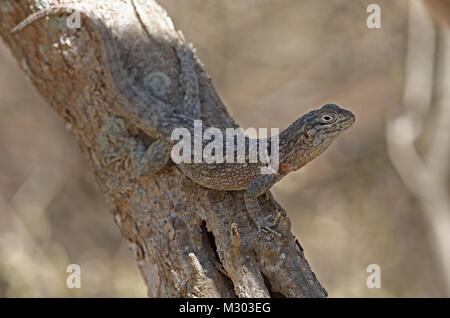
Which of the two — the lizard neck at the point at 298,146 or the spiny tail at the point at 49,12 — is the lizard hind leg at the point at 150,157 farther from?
the spiny tail at the point at 49,12

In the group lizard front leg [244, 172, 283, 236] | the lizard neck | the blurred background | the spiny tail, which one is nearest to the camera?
lizard front leg [244, 172, 283, 236]

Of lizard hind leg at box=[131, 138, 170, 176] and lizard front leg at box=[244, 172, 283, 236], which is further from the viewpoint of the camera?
lizard hind leg at box=[131, 138, 170, 176]

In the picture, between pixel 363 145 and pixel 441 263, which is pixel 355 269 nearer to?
pixel 441 263

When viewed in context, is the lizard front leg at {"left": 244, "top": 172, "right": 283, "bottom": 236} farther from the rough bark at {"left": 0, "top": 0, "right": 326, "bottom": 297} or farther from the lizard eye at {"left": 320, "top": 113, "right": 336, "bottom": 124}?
the lizard eye at {"left": 320, "top": 113, "right": 336, "bottom": 124}

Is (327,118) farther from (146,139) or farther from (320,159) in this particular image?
(320,159)

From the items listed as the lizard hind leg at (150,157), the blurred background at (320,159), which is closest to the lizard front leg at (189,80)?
the lizard hind leg at (150,157)

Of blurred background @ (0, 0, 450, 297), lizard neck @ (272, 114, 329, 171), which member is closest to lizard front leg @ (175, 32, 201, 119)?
lizard neck @ (272, 114, 329, 171)

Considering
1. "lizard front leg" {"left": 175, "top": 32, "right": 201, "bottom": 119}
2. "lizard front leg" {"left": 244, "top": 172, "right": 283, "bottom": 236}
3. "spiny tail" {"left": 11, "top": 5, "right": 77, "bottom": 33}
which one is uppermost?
"spiny tail" {"left": 11, "top": 5, "right": 77, "bottom": 33}
